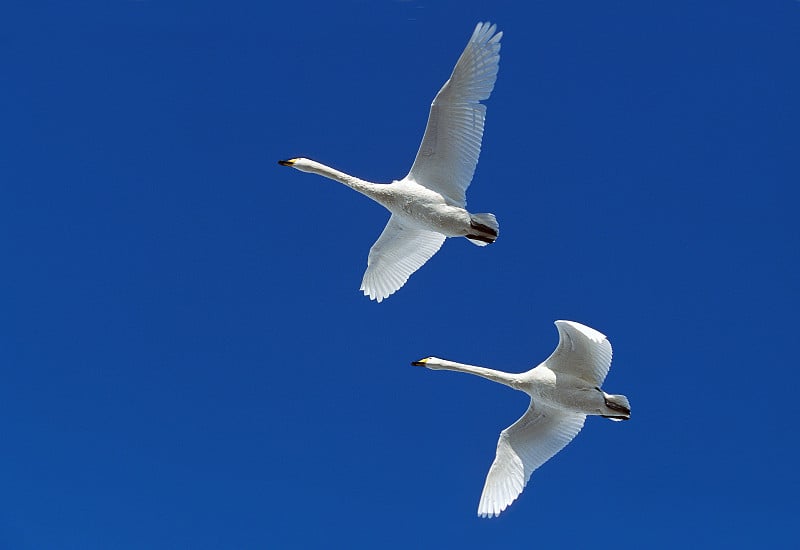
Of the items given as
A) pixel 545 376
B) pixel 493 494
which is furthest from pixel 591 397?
pixel 493 494

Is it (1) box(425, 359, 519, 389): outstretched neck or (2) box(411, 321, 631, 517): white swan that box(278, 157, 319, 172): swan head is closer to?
(1) box(425, 359, 519, 389): outstretched neck

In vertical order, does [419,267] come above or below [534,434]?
above

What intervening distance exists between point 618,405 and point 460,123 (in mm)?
8103

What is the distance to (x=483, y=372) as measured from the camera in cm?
3497

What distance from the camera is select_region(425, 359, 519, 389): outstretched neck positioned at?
112 feet

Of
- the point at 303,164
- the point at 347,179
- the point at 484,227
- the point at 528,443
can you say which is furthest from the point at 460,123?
the point at 528,443

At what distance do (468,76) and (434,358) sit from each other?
8.48 m

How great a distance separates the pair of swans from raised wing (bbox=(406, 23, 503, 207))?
24 millimetres

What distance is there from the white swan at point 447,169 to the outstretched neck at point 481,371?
336 cm

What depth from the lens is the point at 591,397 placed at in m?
32.8

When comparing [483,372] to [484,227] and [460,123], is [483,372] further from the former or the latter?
[460,123]

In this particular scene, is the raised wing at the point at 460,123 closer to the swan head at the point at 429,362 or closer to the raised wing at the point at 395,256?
the raised wing at the point at 395,256

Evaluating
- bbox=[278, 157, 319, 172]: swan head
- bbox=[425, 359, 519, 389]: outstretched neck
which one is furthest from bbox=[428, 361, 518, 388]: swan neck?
bbox=[278, 157, 319, 172]: swan head

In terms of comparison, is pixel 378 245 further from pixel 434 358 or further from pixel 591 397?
pixel 591 397
